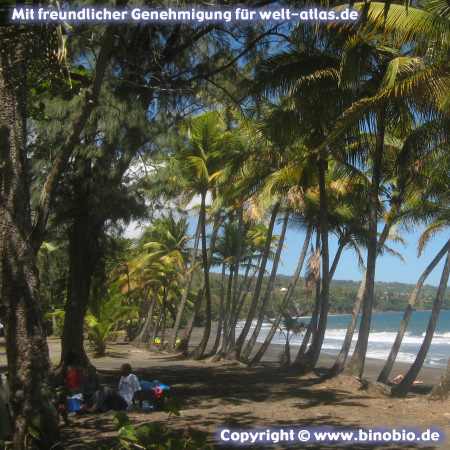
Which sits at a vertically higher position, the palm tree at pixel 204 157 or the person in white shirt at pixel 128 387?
the palm tree at pixel 204 157

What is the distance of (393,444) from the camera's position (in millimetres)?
7047

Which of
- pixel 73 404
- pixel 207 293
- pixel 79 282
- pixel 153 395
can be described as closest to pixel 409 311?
pixel 153 395

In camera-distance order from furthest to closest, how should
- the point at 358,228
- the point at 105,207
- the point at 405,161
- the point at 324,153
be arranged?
the point at 358,228 < the point at 324,153 < the point at 405,161 < the point at 105,207

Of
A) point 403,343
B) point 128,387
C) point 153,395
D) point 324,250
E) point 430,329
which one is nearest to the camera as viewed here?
point 128,387

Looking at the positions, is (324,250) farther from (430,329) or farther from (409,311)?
(430,329)

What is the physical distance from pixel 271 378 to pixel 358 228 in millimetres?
6645

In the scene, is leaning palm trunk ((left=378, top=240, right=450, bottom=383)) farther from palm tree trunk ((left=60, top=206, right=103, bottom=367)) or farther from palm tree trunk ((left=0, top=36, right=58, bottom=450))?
palm tree trunk ((left=0, top=36, right=58, bottom=450))

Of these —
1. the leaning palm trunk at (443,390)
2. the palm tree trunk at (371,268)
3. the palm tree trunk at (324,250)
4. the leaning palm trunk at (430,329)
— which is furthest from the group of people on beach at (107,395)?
the palm tree trunk at (324,250)

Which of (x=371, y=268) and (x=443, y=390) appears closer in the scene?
(x=443, y=390)

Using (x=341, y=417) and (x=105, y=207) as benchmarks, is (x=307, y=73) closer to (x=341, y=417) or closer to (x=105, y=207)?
→ (x=105, y=207)

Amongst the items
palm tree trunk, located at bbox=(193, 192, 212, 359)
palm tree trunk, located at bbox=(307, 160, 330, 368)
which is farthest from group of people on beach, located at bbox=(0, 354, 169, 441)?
palm tree trunk, located at bbox=(193, 192, 212, 359)

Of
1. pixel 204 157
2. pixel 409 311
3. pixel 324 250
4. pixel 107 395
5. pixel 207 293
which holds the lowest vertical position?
pixel 107 395

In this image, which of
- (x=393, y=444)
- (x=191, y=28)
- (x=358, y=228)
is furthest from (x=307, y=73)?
(x=358, y=228)

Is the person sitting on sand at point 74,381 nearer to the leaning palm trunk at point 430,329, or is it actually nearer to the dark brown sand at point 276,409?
the dark brown sand at point 276,409
